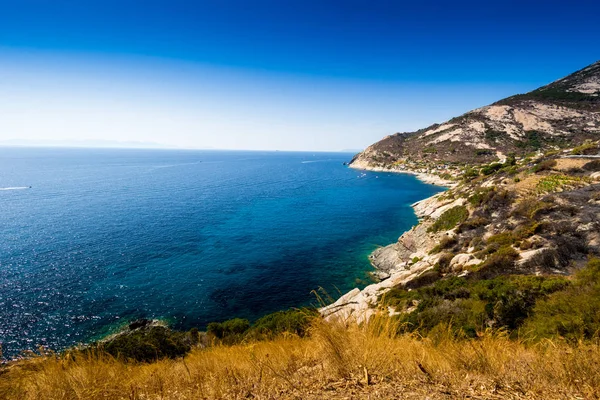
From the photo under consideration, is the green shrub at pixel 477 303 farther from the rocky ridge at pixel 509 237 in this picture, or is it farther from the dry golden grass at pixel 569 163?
the dry golden grass at pixel 569 163

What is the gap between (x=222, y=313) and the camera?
2194 cm

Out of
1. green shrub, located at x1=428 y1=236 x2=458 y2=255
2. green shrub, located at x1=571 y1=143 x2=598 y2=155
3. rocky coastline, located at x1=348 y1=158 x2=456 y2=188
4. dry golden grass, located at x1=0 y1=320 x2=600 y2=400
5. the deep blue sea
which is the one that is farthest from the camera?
rocky coastline, located at x1=348 y1=158 x2=456 y2=188

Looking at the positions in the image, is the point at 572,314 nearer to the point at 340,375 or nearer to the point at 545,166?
the point at 340,375

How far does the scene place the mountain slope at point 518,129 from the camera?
98375mm

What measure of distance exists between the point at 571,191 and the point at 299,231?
3140 centimetres

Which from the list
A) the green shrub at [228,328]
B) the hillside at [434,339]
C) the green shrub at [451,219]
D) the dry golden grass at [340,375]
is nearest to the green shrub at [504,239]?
the hillside at [434,339]

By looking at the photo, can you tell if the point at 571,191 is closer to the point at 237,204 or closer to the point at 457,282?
the point at 457,282

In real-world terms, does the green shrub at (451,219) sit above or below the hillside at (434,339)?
below

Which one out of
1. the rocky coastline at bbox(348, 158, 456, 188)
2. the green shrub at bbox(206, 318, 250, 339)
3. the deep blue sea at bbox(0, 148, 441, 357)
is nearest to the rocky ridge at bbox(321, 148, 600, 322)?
the deep blue sea at bbox(0, 148, 441, 357)

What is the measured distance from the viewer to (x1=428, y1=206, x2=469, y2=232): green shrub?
31798 mm

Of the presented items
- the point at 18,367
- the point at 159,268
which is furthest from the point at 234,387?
the point at 159,268

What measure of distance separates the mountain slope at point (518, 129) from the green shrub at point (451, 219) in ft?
253

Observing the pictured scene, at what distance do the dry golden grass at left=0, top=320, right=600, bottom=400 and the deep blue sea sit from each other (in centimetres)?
1861

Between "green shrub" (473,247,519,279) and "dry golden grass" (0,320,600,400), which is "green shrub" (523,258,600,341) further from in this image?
"green shrub" (473,247,519,279)
